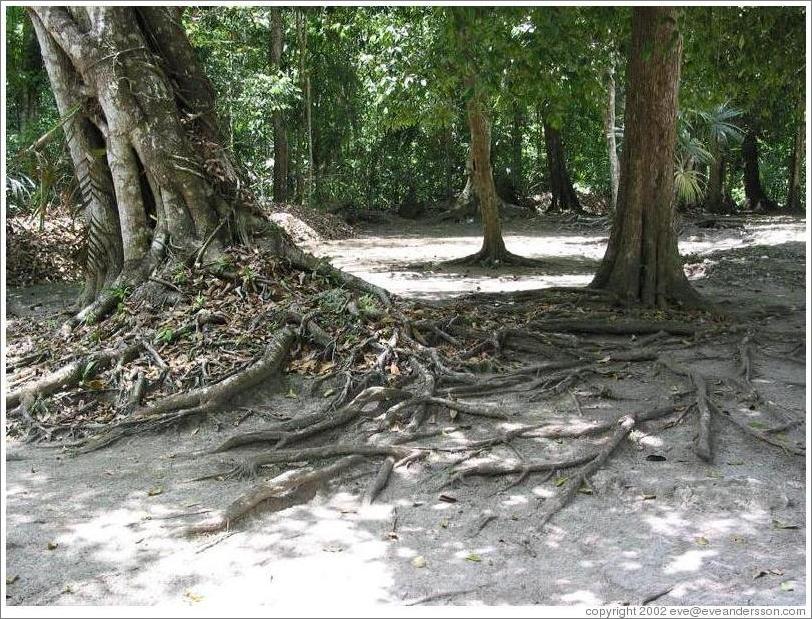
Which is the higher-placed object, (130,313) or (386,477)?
(130,313)

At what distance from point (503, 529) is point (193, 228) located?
208 inches

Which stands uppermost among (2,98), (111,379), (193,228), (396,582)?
(2,98)

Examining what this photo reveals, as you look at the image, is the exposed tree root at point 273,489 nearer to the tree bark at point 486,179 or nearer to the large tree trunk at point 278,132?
the tree bark at point 486,179

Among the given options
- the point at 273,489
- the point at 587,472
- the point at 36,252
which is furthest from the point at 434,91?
the point at 273,489

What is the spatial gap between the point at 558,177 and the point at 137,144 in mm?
22053

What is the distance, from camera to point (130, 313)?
800cm

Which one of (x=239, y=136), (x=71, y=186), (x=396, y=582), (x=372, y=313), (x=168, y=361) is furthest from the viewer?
(x=239, y=136)

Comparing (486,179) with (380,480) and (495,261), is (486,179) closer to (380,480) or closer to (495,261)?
(495,261)

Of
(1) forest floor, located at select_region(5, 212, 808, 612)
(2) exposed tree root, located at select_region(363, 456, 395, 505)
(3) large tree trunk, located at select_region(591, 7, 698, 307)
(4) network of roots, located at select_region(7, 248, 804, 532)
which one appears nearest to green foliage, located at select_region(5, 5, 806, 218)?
(3) large tree trunk, located at select_region(591, 7, 698, 307)

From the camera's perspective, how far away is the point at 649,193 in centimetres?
981

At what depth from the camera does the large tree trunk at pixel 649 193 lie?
970 cm

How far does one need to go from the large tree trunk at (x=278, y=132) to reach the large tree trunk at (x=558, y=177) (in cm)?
929

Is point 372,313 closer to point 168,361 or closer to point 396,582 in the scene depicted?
point 168,361

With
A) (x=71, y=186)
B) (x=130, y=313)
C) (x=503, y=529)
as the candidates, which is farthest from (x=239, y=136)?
(x=503, y=529)
